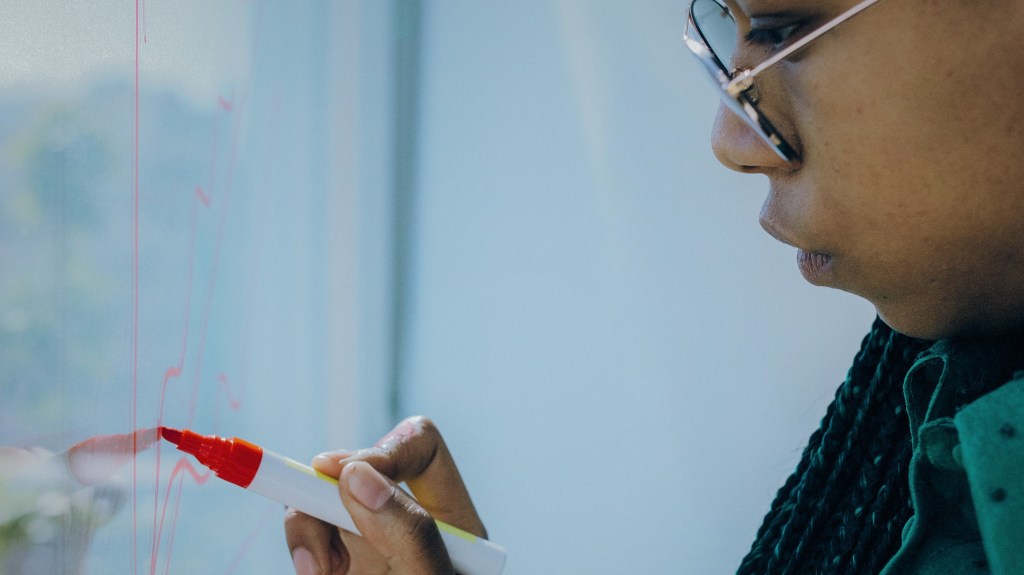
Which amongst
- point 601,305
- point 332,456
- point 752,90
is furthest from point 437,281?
point 752,90

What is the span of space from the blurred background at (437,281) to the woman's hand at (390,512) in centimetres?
7

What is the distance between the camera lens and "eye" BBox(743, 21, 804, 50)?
0.36 m

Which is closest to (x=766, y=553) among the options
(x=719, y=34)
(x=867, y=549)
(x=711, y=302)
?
(x=867, y=549)

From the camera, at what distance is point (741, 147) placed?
398 mm

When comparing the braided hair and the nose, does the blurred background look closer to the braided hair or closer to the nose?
the braided hair

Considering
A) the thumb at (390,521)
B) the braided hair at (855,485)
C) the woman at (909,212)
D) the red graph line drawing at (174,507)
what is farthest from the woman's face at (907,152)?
the red graph line drawing at (174,507)

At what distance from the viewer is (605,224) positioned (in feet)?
2.28

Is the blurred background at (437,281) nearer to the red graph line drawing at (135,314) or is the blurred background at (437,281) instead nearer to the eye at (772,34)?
the red graph line drawing at (135,314)

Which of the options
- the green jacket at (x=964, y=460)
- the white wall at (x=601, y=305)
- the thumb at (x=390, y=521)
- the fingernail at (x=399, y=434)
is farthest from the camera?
the white wall at (x=601, y=305)

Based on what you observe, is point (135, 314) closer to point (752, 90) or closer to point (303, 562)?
point (303, 562)

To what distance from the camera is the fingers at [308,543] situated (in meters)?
0.47

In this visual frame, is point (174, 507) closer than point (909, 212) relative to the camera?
No

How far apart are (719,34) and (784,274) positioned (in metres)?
0.26

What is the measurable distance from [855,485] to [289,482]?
34 centimetres
